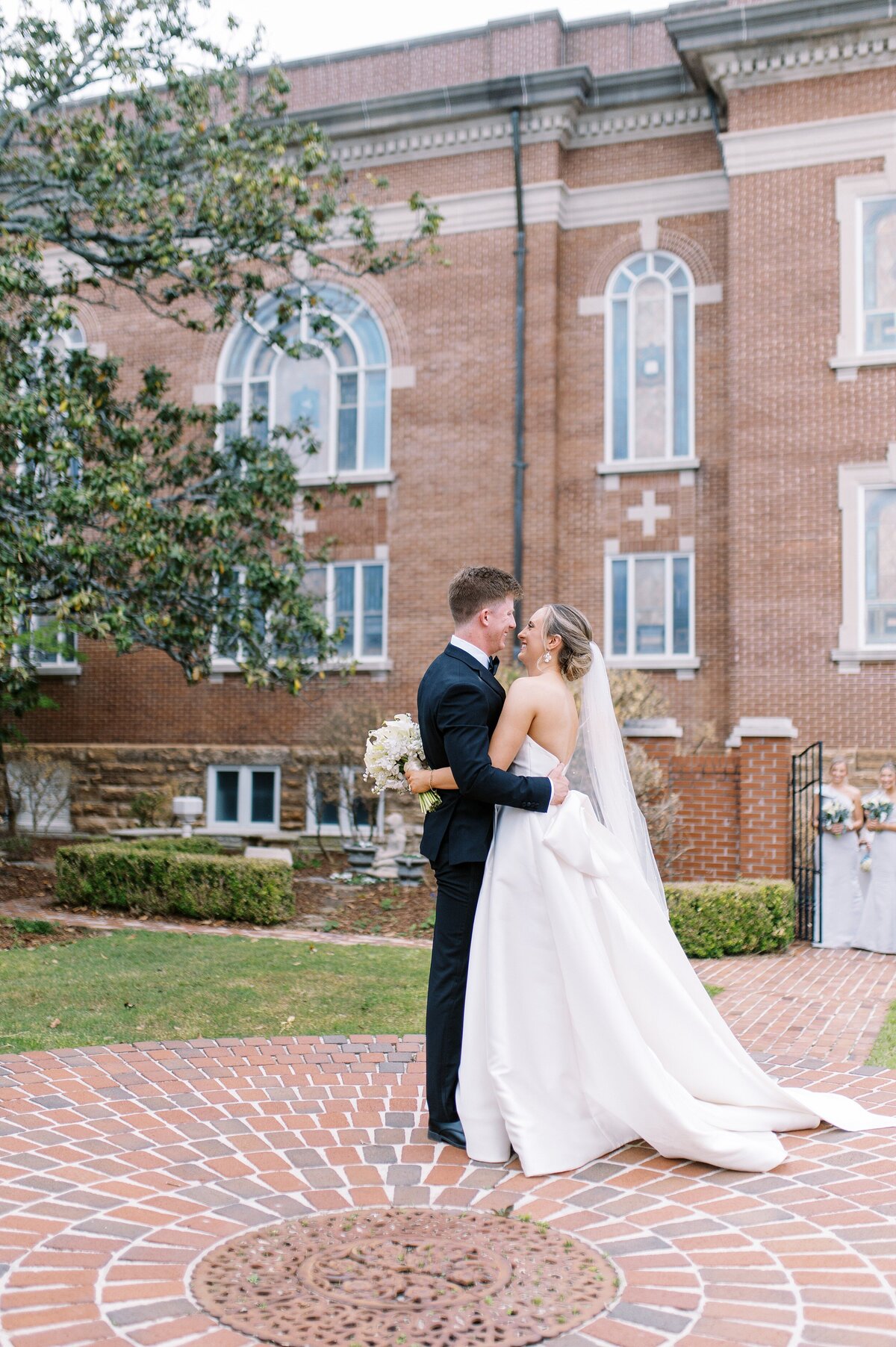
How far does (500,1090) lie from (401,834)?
12.5 meters

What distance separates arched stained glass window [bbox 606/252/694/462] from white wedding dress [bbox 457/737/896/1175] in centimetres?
1397

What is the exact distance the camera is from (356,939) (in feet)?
36.2

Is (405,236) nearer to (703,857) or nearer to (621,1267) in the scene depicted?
(703,857)

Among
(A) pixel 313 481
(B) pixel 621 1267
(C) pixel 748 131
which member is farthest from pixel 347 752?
(B) pixel 621 1267

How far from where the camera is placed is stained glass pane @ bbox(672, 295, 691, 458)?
59.5 feet

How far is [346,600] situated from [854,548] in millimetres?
7768

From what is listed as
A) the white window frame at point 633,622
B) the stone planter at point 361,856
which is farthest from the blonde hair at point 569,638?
the white window frame at point 633,622

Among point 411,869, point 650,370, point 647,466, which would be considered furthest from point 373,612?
point 650,370

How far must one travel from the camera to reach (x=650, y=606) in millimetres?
17953

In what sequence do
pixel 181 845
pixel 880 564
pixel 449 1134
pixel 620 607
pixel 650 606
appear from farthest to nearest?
pixel 620 607
pixel 650 606
pixel 880 564
pixel 181 845
pixel 449 1134

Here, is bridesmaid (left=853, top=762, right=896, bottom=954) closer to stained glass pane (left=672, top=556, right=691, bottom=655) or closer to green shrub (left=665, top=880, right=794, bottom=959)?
green shrub (left=665, top=880, right=794, bottom=959)

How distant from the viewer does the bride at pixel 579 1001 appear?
4.76 m

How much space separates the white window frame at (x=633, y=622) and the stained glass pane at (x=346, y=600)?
4.03 meters

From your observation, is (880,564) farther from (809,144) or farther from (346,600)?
(346,600)
